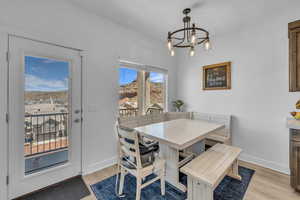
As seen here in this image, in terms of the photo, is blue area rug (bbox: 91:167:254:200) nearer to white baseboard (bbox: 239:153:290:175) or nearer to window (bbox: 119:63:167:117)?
white baseboard (bbox: 239:153:290:175)

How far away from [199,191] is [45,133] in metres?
2.19

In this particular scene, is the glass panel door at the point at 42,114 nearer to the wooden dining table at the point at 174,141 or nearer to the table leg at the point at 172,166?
the wooden dining table at the point at 174,141

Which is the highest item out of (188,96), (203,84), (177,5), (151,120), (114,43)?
(177,5)

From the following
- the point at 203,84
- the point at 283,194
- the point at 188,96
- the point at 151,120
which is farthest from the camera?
the point at 188,96

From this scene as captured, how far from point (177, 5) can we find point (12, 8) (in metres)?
2.25

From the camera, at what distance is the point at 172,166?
1.92 m

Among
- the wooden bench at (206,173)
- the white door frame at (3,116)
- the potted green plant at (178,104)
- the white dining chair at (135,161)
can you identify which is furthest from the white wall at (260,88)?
the white door frame at (3,116)

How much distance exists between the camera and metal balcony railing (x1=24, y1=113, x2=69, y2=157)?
179cm

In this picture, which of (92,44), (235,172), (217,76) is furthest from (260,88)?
(92,44)

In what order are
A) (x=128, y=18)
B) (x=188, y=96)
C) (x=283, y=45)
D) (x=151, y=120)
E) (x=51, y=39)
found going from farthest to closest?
1. (x=188, y=96)
2. (x=151, y=120)
3. (x=128, y=18)
4. (x=283, y=45)
5. (x=51, y=39)

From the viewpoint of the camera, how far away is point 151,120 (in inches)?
116

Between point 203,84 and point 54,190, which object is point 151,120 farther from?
point 54,190

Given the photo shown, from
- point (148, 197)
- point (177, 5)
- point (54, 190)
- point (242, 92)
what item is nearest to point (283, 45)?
point (242, 92)

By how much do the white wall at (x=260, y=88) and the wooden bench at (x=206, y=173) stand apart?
3.80ft
